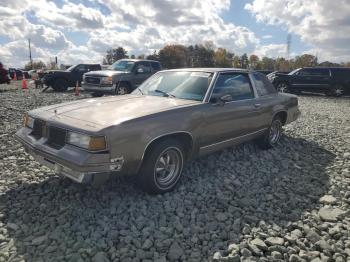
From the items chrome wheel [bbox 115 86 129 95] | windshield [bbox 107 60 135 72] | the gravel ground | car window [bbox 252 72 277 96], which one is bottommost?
the gravel ground

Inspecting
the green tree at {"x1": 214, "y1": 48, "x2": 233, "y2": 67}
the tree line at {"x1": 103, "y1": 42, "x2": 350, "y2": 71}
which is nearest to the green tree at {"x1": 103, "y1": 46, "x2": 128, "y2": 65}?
the tree line at {"x1": 103, "y1": 42, "x2": 350, "y2": 71}

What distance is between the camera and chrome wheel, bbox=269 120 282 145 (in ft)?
20.6

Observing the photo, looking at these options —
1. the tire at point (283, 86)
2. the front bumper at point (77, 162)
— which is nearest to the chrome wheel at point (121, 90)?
the front bumper at point (77, 162)

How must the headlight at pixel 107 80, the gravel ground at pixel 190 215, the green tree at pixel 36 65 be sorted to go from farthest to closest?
the green tree at pixel 36 65 → the headlight at pixel 107 80 → the gravel ground at pixel 190 215

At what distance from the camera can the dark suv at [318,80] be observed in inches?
725

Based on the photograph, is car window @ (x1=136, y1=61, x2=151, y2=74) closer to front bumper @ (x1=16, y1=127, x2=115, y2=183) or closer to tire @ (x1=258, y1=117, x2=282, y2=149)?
Answer: tire @ (x1=258, y1=117, x2=282, y2=149)

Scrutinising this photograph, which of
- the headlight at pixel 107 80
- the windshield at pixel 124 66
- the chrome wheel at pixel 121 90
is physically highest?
the windshield at pixel 124 66

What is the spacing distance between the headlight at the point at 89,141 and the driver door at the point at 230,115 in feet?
5.08

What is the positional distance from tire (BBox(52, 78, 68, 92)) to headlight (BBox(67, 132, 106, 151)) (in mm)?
14723

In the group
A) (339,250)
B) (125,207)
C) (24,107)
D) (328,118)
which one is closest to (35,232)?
(125,207)

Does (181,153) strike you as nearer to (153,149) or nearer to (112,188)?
(153,149)

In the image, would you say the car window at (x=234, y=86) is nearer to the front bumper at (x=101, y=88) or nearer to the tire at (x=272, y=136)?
the tire at (x=272, y=136)

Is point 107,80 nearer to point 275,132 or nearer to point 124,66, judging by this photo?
point 124,66

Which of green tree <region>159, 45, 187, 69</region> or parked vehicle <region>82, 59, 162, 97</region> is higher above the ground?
green tree <region>159, 45, 187, 69</region>
